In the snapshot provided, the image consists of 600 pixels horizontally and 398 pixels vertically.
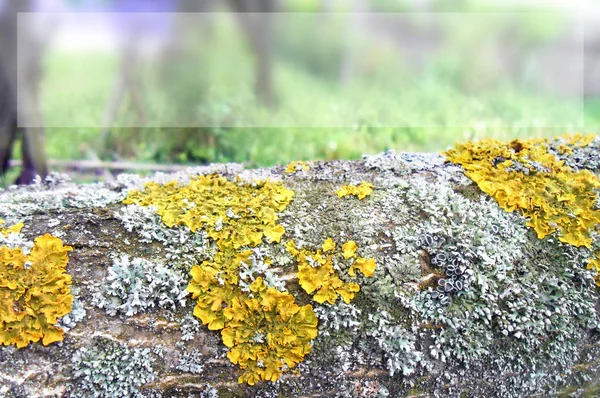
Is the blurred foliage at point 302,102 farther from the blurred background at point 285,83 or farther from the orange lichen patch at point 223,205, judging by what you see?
the orange lichen patch at point 223,205

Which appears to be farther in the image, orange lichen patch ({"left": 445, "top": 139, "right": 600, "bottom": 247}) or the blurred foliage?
the blurred foliage

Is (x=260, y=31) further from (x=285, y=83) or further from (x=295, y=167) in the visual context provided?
(x=295, y=167)

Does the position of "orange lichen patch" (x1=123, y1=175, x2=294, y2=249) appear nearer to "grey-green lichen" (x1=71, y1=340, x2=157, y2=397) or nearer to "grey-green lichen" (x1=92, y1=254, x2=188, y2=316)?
"grey-green lichen" (x1=92, y1=254, x2=188, y2=316)

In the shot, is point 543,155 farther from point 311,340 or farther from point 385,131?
point 385,131

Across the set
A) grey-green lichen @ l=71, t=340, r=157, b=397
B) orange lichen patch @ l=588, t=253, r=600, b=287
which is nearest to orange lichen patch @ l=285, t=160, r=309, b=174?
grey-green lichen @ l=71, t=340, r=157, b=397

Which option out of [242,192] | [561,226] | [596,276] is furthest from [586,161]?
[242,192]

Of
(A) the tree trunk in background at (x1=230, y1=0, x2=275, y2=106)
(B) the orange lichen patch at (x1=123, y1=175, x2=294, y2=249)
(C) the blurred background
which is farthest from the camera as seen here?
(A) the tree trunk in background at (x1=230, y1=0, x2=275, y2=106)

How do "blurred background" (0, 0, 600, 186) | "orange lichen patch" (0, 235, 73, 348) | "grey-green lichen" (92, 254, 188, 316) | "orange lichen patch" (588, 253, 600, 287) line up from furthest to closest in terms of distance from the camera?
"blurred background" (0, 0, 600, 186) → "orange lichen patch" (588, 253, 600, 287) → "grey-green lichen" (92, 254, 188, 316) → "orange lichen patch" (0, 235, 73, 348)
